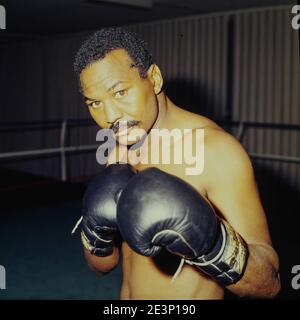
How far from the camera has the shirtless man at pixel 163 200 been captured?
103 centimetres

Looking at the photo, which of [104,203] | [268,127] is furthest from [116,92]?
[268,127]

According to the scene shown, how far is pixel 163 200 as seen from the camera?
1025 millimetres

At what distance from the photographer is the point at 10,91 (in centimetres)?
869

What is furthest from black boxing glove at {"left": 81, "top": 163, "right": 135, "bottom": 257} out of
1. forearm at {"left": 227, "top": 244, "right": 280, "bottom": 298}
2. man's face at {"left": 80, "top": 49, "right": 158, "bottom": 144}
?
forearm at {"left": 227, "top": 244, "right": 280, "bottom": 298}

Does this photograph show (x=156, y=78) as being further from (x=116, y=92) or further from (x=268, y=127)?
(x=268, y=127)

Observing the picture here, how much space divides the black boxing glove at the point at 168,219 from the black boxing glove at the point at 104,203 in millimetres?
161

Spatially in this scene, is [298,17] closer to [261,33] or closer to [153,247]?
[261,33]

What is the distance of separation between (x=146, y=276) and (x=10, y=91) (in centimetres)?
805

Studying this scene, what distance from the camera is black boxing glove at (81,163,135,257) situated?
A: 1.21 meters

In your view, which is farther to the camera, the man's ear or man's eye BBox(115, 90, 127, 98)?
the man's ear

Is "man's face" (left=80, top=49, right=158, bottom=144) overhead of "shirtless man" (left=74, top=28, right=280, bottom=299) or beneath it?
overhead

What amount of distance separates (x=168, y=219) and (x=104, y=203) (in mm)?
253

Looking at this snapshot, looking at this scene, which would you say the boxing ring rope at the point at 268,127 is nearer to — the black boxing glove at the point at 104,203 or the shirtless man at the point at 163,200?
the shirtless man at the point at 163,200

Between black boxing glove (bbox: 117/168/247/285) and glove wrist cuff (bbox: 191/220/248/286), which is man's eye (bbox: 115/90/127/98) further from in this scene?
glove wrist cuff (bbox: 191/220/248/286)
